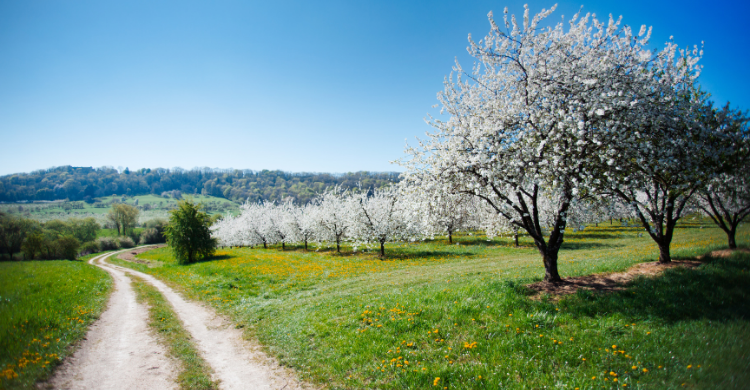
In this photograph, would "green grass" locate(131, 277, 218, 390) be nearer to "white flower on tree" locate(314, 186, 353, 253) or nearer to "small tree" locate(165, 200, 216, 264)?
"small tree" locate(165, 200, 216, 264)

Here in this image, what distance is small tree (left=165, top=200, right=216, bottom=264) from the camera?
35250 millimetres

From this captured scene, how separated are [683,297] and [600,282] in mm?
2490

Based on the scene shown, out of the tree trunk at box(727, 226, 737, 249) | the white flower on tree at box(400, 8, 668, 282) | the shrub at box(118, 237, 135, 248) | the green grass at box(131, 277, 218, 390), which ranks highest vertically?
the white flower on tree at box(400, 8, 668, 282)

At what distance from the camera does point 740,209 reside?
9.41 meters

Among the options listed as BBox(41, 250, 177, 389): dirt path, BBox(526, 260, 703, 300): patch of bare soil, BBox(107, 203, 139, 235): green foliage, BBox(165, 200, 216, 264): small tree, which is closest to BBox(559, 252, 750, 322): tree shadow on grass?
BBox(526, 260, 703, 300): patch of bare soil

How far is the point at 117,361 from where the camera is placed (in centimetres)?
787

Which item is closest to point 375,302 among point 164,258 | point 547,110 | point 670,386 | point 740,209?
point 670,386

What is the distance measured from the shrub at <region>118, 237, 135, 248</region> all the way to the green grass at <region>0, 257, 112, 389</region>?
58.0m

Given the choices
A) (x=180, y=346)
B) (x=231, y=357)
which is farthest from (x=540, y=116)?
(x=180, y=346)

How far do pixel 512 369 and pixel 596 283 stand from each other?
6.71 meters

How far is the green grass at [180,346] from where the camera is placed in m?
6.72

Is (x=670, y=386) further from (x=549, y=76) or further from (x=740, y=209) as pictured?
(x=740, y=209)

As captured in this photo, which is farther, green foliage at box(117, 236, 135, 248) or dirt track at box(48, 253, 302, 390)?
green foliage at box(117, 236, 135, 248)

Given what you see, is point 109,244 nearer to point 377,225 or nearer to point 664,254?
point 377,225
